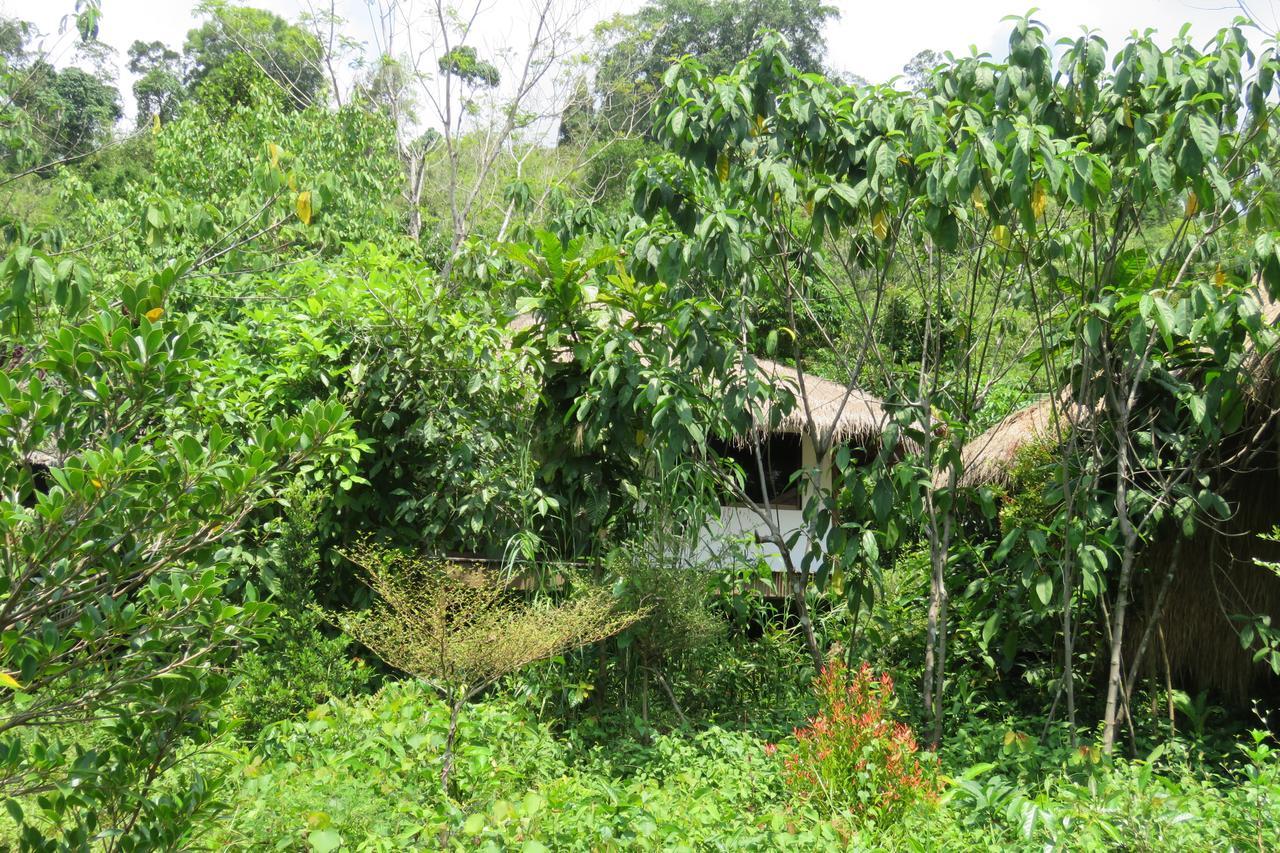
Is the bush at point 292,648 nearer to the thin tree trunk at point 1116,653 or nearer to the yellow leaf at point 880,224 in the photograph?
the yellow leaf at point 880,224

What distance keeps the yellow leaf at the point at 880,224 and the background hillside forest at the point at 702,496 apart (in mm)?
109

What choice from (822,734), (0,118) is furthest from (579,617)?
(0,118)

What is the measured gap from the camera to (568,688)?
489 cm

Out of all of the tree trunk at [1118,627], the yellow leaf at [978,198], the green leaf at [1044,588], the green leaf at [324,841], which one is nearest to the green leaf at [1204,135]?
the yellow leaf at [978,198]

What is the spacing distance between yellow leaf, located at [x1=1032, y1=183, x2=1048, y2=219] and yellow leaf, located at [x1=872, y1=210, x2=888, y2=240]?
60 cm

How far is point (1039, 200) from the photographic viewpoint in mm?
3910

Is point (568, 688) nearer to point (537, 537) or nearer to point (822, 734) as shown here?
point (537, 537)

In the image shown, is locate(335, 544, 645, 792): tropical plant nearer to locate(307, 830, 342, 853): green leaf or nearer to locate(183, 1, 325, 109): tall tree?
locate(307, 830, 342, 853): green leaf

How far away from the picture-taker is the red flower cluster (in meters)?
3.60

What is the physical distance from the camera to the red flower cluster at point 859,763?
360 cm

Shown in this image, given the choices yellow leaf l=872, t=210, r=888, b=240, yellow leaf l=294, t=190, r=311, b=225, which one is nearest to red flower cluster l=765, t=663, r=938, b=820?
yellow leaf l=872, t=210, r=888, b=240

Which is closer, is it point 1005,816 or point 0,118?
point 0,118

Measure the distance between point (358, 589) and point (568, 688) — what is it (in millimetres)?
1334

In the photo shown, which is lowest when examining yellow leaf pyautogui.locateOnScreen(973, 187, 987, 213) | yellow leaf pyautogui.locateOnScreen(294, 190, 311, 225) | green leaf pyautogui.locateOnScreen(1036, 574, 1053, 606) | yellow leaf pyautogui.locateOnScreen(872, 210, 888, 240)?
green leaf pyautogui.locateOnScreen(1036, 574, 1053, 606)
